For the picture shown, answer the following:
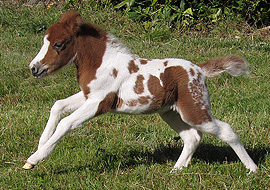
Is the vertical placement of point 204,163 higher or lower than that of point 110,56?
lower

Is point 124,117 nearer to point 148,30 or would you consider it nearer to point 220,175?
point 220,175

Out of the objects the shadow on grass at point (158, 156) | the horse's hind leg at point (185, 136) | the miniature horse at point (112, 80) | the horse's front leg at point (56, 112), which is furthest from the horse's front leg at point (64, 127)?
the horse's hind leg at point (185, 136)

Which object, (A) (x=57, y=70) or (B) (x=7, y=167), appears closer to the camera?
(A) (x=57, y=70)

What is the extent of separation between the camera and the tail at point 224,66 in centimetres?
409

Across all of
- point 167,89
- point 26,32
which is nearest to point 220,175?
point 167,89

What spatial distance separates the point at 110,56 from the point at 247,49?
480cm

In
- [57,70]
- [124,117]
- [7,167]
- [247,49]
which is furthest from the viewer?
[247,49]

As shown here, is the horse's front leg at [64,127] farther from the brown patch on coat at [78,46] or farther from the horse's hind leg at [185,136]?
the horse's hind leg at [185,136]

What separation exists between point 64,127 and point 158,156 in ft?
4.19

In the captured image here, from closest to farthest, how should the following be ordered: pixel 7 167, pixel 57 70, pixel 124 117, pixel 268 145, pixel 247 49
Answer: pixel 57 70
pixel 7 167
pixel 268 145
pixel 124 117
pixel 247 49

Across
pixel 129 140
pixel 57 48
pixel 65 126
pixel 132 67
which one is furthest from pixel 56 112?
pixel 129 140

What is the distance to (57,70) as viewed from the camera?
3812mm

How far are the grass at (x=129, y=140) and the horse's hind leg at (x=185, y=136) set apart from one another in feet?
Answer: 0.39

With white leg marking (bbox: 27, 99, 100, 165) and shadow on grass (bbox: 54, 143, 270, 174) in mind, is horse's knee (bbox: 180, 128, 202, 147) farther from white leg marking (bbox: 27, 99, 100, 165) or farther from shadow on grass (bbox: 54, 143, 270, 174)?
white leg marking (bbox: 27, 99, 100, 165)
